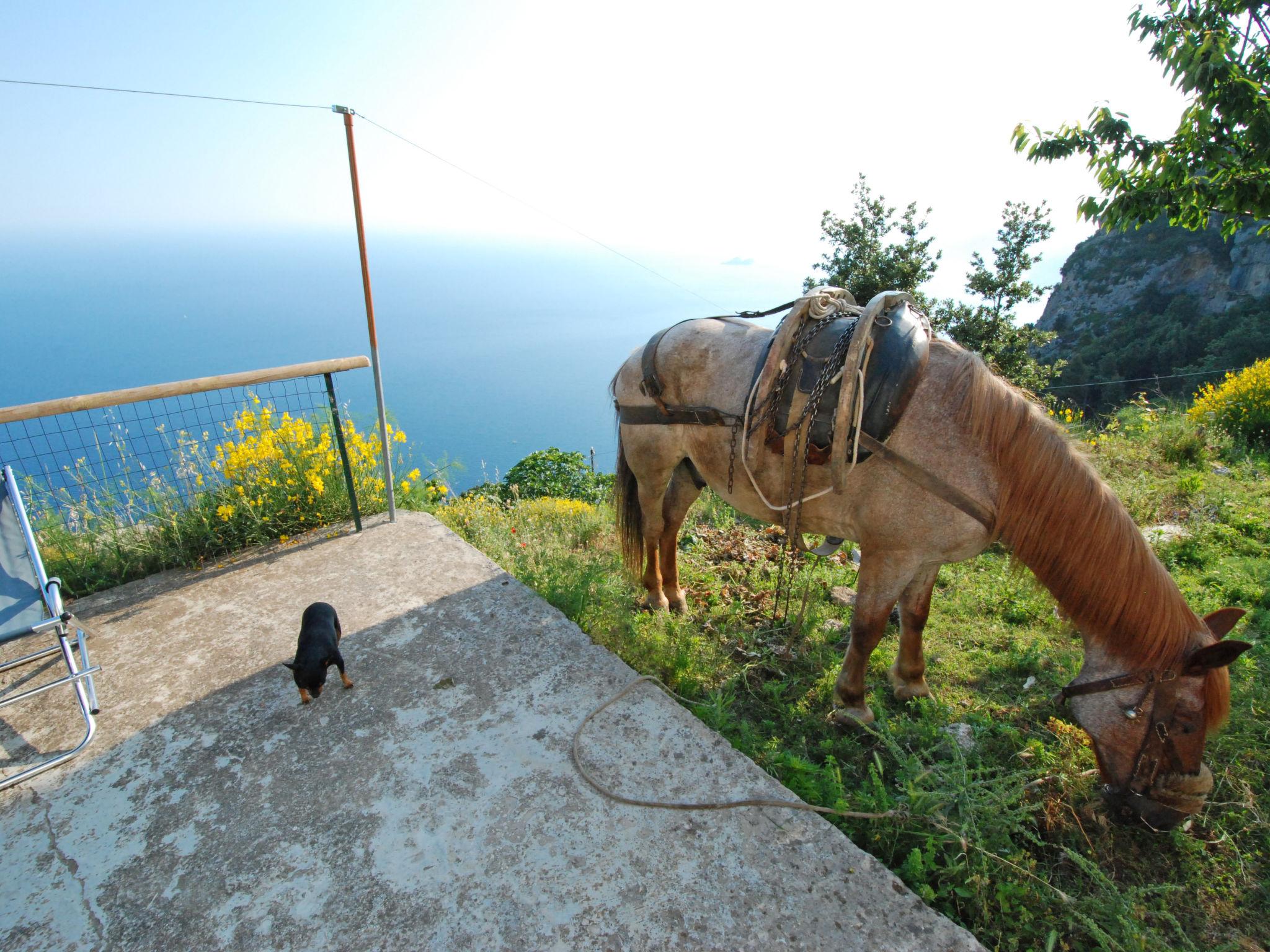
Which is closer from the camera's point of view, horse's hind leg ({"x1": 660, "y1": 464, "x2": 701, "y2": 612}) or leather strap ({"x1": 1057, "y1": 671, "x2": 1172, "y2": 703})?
leather strap ({"x1": 1057, "y1": 671, "x2": 1172, "y2": 703})

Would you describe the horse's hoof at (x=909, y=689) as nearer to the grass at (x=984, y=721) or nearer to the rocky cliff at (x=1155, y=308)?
the grass at (x=984, y=721)

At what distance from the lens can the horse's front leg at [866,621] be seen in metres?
2.76

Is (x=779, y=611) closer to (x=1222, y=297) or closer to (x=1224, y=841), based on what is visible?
(x=1224, y=841)

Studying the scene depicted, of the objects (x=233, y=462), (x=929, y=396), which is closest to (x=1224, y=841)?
(x=929, y=396)

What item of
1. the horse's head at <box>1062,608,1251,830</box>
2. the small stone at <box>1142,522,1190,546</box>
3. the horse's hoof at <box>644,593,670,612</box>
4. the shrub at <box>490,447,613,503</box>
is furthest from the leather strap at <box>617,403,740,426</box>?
the shrub at <box>490,447,613,503</box>

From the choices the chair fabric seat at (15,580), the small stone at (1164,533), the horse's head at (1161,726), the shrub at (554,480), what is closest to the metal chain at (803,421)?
the horse's head at (1161,726)

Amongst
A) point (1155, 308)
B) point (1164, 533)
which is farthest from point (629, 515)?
point (1155, 308)

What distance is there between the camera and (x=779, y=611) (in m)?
3.95

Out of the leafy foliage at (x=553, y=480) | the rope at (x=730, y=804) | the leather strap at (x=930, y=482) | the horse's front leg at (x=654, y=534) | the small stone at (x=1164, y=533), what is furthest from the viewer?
the leafy foliage at (x=553, y=480)

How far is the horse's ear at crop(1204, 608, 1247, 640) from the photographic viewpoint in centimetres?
223

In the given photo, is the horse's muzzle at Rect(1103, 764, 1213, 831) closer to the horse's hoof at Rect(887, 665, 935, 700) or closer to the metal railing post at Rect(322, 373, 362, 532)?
Result: the horse's hoof at Rect(887, 665, 935, 700)

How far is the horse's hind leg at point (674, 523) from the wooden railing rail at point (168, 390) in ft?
7.22

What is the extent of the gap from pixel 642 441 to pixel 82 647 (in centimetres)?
285

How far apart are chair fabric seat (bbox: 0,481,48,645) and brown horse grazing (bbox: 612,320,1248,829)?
125 inches
